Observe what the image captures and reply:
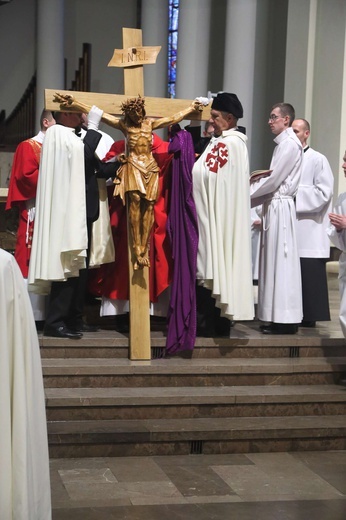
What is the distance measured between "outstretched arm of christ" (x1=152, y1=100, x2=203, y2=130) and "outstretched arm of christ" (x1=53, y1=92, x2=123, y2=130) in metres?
0.25

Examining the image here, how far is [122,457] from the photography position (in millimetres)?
5473

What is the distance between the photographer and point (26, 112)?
45.8 ft

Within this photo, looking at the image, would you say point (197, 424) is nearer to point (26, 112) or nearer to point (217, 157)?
point (217, 157)

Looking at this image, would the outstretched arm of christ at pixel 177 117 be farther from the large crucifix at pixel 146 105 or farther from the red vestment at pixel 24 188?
the red vestment at pixel 24 188

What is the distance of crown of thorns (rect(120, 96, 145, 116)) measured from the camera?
6270 mm

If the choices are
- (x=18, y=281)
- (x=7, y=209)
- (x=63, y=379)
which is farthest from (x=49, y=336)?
(x=18, y=281)

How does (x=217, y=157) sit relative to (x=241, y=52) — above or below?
below

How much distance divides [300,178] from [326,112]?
5028mm

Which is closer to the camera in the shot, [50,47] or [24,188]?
[24,188]

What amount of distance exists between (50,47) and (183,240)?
25.3 ft

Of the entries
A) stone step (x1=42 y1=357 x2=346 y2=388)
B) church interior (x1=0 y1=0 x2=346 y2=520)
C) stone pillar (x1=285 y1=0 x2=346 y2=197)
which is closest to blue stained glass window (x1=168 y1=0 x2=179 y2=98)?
stone pillar (x1=285 y1=0 x2=346 y2=197)

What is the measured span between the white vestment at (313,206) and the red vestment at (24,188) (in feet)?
7.22

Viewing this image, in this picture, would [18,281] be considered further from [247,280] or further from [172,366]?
[247,280]

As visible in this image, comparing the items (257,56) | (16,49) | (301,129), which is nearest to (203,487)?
(301,129)
